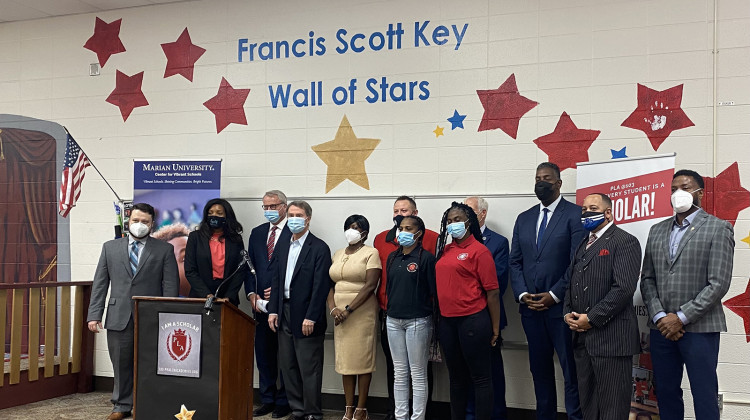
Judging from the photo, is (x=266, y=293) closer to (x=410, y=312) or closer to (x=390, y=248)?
(x=390, y=248)

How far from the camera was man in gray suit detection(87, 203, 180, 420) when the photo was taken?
5.79m

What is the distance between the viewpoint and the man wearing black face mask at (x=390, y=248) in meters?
5.61

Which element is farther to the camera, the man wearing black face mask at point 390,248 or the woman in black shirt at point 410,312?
the man wearing black face mask at point 390,248

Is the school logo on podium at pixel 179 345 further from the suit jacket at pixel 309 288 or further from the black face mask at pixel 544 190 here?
the black face mask at pixel 544 190

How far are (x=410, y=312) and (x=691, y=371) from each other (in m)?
1.77

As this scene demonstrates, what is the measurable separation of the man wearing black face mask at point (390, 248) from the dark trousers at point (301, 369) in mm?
494

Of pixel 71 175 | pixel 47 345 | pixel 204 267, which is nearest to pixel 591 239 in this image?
pixel 204 267

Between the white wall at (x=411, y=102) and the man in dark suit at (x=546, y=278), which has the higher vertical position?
the white wall at (x=411, y=102)

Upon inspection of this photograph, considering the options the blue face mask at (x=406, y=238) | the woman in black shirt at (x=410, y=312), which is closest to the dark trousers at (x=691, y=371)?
the woman in black shirt at (x=410, y=312)

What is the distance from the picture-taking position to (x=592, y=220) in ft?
15.1

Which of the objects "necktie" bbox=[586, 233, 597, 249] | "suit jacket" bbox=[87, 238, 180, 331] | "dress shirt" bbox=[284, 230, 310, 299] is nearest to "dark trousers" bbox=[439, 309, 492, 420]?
"necktie" bbox=[586, 233, 597, 249]

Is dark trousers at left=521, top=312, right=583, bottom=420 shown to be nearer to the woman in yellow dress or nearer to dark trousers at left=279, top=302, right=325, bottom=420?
the woman in yellow dress

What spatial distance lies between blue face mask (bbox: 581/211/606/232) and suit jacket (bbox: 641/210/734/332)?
1.26 ft

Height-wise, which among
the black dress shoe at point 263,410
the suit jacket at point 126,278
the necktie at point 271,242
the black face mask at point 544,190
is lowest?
the black dress shoe at point 263,410
